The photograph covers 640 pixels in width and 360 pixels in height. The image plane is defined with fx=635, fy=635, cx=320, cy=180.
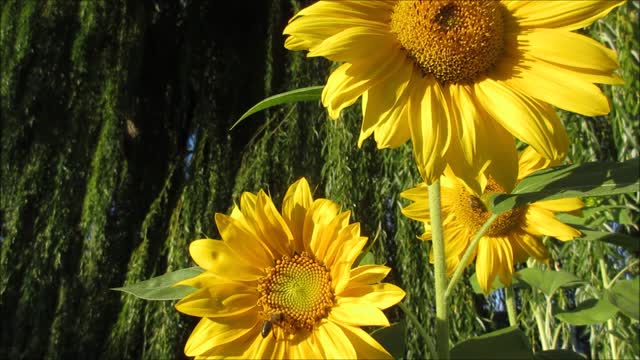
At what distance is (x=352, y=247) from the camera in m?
0.49

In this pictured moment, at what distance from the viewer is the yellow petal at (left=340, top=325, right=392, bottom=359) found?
0.43 metres

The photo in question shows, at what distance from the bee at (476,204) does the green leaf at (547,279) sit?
12.0 inches

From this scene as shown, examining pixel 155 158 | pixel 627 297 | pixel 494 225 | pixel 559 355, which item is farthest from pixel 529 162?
pixel 155 158

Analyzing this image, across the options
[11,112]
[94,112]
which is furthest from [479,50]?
[11,112]

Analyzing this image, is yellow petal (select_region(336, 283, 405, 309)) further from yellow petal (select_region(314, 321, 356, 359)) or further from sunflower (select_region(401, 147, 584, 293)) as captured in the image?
sunflower (select_region(401, 147, 584, 293))

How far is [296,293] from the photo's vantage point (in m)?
0.52

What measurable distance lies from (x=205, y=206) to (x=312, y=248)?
1306mm

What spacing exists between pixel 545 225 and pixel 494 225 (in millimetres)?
70

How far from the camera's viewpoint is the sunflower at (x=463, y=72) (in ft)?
1.38

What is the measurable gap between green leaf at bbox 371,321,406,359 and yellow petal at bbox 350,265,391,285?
0.04m

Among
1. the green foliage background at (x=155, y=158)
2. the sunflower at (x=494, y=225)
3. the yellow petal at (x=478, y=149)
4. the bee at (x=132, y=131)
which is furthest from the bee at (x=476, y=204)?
the bee at (x=132, y=131)

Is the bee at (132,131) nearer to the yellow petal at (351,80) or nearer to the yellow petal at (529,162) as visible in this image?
the yellow petal at (529,162)

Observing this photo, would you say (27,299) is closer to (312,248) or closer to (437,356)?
(312,248)

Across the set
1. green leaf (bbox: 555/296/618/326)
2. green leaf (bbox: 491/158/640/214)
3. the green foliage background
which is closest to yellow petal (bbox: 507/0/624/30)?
green leaf (bbox: 491/158/640/214)
